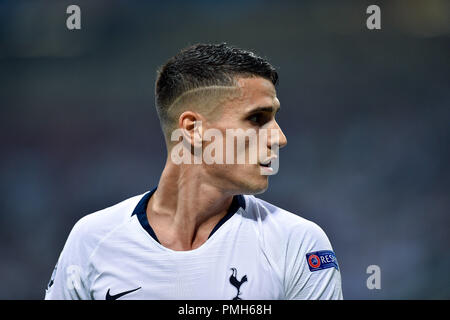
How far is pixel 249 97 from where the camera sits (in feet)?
9.20

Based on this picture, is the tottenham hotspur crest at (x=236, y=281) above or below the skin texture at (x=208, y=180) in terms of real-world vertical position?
below

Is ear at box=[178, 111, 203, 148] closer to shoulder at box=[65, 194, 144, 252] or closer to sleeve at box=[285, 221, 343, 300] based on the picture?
shoulder at box=[65, 194, 144, 252]

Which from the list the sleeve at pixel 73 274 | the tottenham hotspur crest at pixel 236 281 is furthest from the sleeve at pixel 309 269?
the sleeve at pixel 73 274

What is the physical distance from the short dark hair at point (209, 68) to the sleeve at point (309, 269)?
0.84 meters

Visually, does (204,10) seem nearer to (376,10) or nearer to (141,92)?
(141,92)

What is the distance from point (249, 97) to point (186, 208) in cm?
67

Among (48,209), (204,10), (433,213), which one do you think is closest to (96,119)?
(48,209)

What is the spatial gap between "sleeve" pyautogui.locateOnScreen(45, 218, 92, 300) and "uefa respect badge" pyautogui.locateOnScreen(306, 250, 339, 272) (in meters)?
1.15

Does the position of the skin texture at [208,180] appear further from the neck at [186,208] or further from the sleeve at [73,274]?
the sleeve at [73,274]

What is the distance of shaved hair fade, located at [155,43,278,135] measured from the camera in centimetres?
283


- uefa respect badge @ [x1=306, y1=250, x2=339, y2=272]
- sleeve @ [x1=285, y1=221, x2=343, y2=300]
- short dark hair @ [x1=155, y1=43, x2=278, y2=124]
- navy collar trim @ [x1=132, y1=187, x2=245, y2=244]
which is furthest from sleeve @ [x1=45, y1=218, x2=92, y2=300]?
uefa respect badge @ [x1=306, y1=250, x2=339, y2=272]

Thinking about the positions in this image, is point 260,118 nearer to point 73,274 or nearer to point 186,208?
point 186,208

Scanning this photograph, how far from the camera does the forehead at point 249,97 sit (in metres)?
2.80

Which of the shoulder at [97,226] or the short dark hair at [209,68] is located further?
the shoulder at [97,226]
